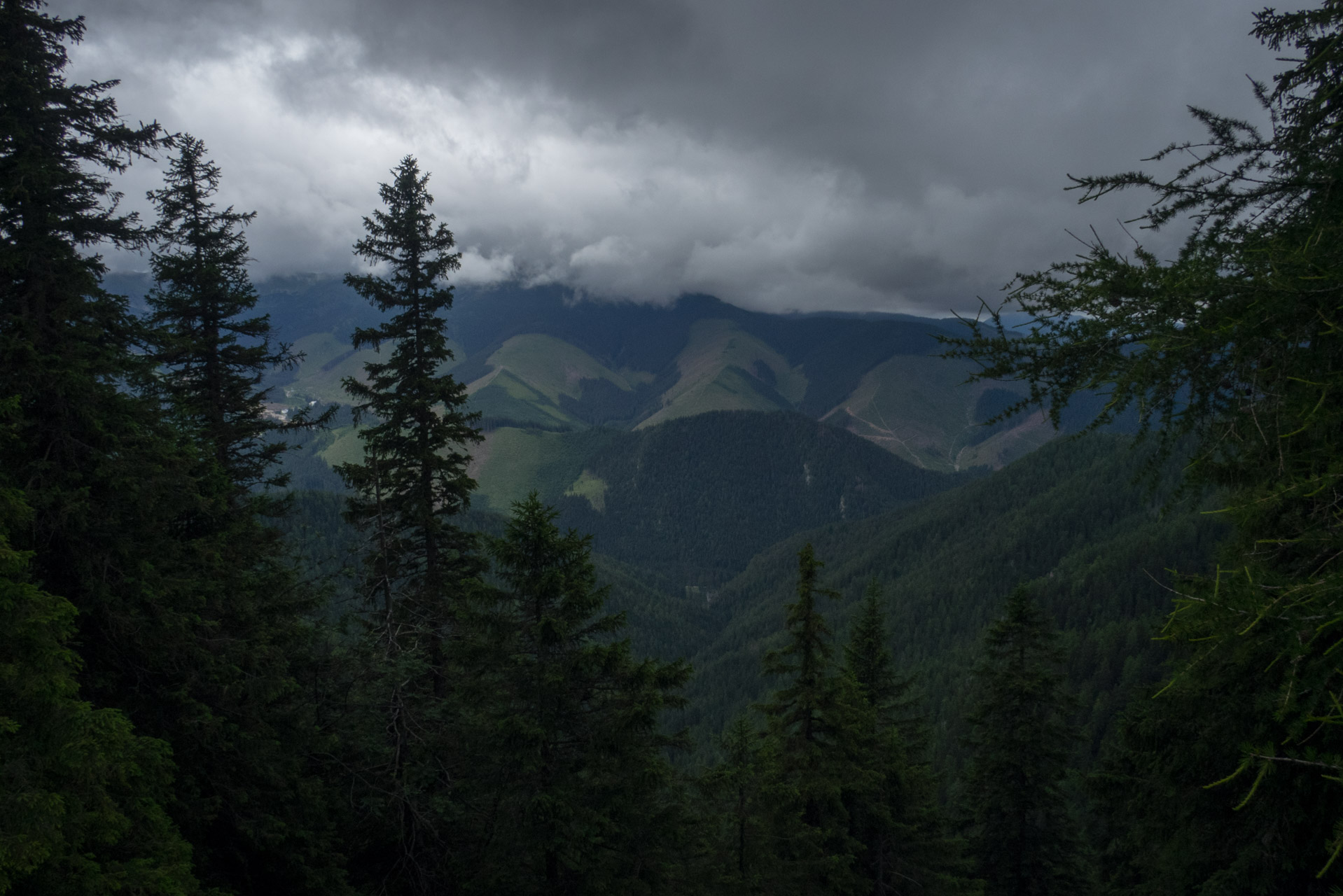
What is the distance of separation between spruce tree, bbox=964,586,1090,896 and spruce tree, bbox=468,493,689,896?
13.7 meters

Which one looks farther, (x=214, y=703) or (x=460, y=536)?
(x=460, y=536)

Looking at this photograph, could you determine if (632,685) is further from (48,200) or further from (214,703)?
(48,200)

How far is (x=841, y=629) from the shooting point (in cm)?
17288

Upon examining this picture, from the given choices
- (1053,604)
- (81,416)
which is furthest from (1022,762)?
(1053,604)

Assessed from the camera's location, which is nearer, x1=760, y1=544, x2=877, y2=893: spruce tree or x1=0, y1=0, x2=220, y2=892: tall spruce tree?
x1=0, y1=0, x2=220, y2=892: tall spruce tree

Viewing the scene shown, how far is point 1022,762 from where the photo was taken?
20.2 m

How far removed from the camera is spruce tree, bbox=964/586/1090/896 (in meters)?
20.2

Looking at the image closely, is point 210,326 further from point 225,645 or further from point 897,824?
point 897,824

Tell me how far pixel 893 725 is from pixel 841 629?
161506 millimetres

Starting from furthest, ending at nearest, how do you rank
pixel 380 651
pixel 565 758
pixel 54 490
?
pixel 380 651, pixel 565 758, pixel 54 490

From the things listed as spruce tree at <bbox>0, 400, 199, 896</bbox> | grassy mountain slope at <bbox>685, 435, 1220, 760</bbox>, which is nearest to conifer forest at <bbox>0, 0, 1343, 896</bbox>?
spruce tree at <bbox>0, 400, 199, 896</bbox>

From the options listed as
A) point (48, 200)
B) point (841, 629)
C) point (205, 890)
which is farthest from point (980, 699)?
point (841, 629)

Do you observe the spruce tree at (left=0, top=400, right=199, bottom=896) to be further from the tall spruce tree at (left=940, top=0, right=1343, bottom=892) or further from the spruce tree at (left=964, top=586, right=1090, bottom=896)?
the spruce tree at (left=964, top=586, right=1090, bottom=896)

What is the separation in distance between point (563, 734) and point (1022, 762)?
16406mm
